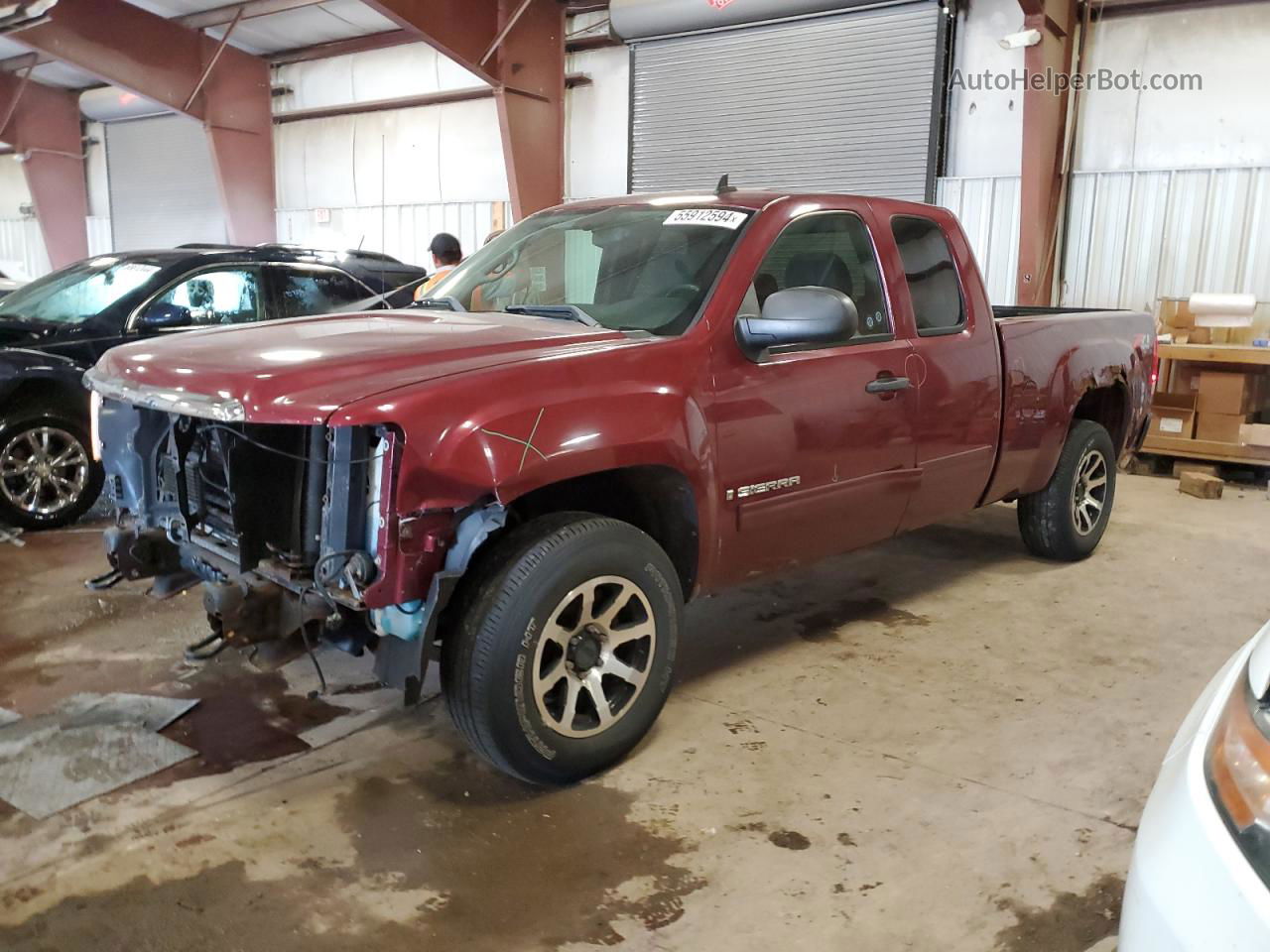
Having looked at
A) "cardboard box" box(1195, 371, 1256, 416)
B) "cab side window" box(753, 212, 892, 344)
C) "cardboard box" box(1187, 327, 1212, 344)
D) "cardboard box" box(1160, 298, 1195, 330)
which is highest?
"cab side window" box(753, 212, 892, 344)

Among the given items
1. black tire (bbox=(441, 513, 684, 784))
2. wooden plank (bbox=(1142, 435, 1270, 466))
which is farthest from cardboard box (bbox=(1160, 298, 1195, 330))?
black tire (bbox=(441, 513, 684, 784))

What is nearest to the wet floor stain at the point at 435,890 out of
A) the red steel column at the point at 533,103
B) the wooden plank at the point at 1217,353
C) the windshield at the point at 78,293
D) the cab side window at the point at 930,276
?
the cab side window at the point at 930,276

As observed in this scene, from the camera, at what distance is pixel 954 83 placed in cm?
925

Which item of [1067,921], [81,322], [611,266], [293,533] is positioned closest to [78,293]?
[81,322]

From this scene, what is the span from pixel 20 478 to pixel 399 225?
878 cm

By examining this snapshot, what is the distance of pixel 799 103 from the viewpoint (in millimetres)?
9695

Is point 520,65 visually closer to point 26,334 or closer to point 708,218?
point 26,334

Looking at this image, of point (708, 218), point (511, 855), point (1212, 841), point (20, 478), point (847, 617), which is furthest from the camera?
point (20, 478)

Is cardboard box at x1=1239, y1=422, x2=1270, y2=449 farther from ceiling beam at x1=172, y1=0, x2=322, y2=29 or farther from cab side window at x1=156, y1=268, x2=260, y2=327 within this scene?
ceiling beam at x1=172, y1=0, x2=322, y2=29

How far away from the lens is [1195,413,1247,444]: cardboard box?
7723mm

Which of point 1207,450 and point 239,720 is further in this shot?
point 1207,450

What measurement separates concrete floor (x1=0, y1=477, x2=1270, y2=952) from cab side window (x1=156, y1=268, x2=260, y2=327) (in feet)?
6.90

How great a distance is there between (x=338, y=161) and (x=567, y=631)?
13063 millimetres

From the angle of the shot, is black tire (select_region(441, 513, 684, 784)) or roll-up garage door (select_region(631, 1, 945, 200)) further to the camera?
roll-up garage door (select_region(631, 1, 945, 200))
